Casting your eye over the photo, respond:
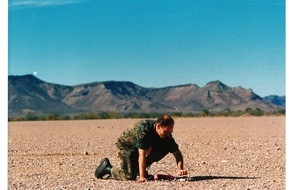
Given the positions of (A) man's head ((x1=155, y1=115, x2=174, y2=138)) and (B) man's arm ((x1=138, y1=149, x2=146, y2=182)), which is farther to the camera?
(B) man's arm ((x1=138, y1=149, x2=146, y2=182))

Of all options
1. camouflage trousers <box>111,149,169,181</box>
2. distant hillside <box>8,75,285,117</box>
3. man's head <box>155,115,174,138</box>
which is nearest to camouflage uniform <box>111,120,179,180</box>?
camouflage trousers <box>111,149,169,181</box>

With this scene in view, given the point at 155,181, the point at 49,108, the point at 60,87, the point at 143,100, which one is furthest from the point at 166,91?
the point at 155,181

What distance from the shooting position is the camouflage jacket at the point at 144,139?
584 centimetres

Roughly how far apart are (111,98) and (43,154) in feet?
169

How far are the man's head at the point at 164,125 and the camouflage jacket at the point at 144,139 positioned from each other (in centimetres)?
10

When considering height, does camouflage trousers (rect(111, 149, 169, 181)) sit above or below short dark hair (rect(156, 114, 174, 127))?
below

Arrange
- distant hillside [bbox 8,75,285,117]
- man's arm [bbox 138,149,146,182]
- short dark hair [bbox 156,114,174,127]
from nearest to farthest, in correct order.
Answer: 1. short dark hair [bbox 156,114,174,127]
2. man's arm [bbox 138,149,146,182]
3. distant hillside [bbox 8,75,285,117]

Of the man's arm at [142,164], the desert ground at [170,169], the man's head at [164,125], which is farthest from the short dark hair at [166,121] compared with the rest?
the desert ground at [170,169]

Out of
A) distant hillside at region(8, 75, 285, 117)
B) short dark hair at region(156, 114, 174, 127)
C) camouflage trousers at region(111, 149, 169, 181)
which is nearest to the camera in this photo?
short dark hair at region(156, 114, 174, 127)

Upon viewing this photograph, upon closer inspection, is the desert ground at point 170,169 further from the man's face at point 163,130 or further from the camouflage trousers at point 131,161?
the man's face at point 163,130

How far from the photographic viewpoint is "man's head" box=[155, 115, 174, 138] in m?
5.67

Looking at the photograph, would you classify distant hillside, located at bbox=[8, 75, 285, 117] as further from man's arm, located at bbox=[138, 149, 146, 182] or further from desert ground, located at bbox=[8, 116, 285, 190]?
man's arm, located at bbox=[138, 149, 146, 182]

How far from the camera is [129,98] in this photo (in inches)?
2418

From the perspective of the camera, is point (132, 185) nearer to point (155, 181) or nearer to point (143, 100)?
point (155, 181)
